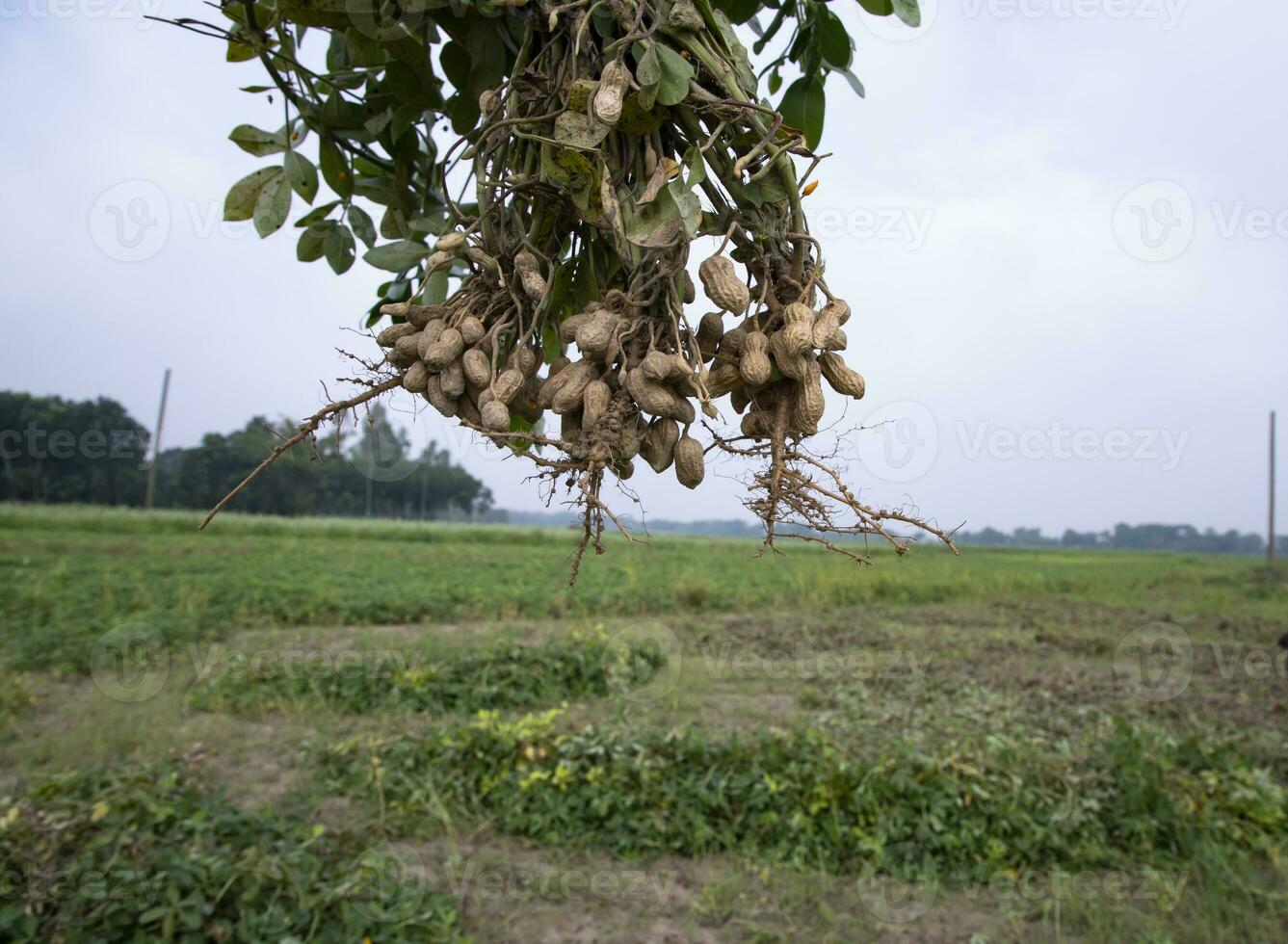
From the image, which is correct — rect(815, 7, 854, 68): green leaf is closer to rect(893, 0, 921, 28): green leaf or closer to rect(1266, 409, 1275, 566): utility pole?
rect(893, 0, 921, 28): green leaf

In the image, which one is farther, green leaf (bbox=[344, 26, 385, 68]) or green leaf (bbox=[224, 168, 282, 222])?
green leaf (bbox=[224, 168, 282, 222])

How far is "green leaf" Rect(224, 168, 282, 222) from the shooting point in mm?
1556

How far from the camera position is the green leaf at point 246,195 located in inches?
61.2

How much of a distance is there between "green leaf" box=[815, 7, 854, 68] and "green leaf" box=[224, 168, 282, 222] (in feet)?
3.42

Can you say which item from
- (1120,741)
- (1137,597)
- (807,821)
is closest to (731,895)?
(807,821)

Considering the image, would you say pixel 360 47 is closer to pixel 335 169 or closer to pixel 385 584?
pixel 335 169

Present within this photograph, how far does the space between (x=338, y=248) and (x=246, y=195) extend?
0.62 feet

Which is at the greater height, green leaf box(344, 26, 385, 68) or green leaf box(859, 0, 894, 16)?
green leaf box(859, 0, 894, 16)

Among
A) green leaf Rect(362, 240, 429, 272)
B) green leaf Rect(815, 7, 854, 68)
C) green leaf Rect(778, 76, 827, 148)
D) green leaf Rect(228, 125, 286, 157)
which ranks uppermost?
green leaf Rect(815, 7, 854, 68)

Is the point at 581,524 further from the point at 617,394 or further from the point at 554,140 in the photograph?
the point at 554,140

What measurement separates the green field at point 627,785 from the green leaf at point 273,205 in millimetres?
1154

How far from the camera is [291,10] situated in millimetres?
1307

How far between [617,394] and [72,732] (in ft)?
25.6

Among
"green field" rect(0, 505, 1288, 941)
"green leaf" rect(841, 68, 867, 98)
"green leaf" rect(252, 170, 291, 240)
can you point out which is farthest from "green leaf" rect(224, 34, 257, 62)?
"green field" rect(0, 505, 1288, 941)
